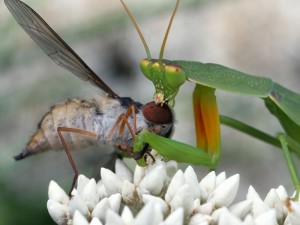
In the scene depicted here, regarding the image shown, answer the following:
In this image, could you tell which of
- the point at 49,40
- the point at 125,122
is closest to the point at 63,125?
the point at 125,122

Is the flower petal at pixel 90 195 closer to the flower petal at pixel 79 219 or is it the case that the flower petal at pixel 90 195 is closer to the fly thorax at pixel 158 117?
the flower petal at pixel 79 219

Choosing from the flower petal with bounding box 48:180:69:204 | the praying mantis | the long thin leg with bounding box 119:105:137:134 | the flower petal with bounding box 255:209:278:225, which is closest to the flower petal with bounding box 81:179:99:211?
the flower petal with bounding box 48:180:69:204

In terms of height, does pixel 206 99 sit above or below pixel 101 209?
above

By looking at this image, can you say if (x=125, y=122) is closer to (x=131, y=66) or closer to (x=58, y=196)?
(x=58, y=196)

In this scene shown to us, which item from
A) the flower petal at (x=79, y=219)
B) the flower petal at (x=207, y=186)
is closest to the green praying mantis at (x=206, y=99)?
the flower petal at (x=207, y=186)

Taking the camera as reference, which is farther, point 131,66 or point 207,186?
point 131,66

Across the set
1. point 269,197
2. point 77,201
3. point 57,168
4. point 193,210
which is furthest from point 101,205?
point 57,168
